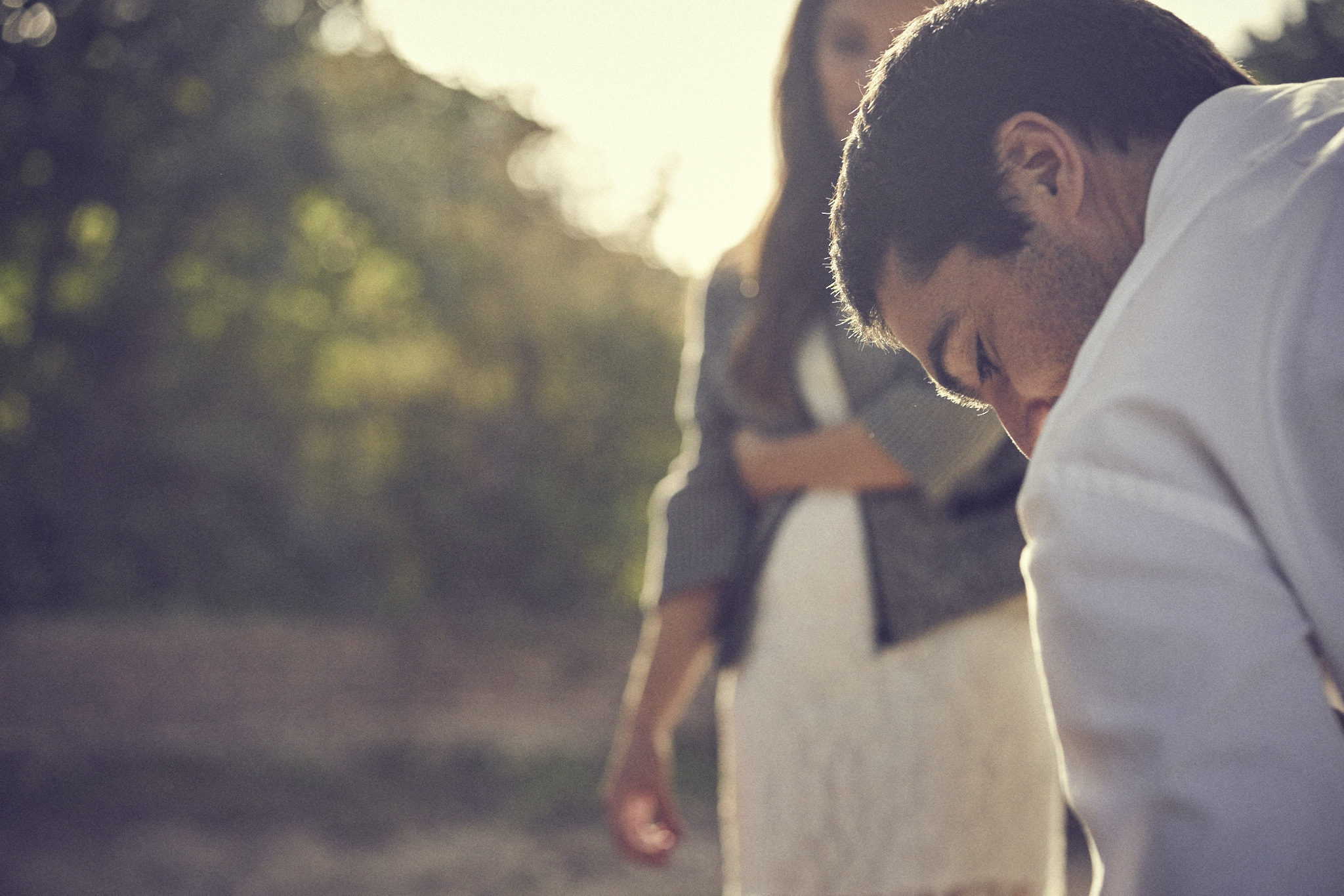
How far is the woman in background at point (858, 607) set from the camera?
1.62m

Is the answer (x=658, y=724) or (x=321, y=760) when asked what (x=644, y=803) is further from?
(x=321, y=760)

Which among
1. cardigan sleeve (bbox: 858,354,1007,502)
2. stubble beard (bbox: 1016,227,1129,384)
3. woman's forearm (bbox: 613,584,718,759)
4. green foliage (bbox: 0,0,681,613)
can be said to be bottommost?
green foliage (bbox: 0,0,681,613)

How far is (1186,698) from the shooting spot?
2.18ft

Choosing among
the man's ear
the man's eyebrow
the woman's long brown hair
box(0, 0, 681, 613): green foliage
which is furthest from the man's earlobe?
box(0, 0, 681, 613): green foliage

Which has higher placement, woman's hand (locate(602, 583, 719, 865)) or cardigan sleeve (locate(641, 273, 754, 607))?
cardigan sleeve (locate(641, 273, 754, 607))

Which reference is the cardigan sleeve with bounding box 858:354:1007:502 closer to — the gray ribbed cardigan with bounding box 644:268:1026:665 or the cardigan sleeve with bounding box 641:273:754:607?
the gray ribbed cardigan with bounding box 644:268:1026:665

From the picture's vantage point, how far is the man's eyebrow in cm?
102

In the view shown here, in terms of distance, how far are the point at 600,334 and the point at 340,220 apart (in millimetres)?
2120

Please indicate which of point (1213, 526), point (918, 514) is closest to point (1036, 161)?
point (1213, 526)

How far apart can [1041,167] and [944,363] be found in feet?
0.74

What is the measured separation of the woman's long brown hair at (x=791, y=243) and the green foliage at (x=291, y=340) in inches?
247

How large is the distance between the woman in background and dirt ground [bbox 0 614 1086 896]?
3.72m

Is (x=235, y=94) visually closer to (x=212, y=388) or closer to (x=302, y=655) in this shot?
(x=212, y=388)

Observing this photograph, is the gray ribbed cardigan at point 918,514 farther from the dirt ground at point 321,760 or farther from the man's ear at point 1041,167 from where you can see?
the dirt ground at point 321,760
